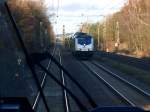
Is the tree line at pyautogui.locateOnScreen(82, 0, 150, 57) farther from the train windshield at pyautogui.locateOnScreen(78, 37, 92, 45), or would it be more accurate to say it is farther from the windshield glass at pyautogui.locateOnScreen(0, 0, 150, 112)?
the train windshield at pyautogui.locateOnScreen(78, 37, 92, 45)

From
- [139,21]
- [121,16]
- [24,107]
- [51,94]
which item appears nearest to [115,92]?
[51,94]

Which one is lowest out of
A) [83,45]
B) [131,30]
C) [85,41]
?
[83,45]

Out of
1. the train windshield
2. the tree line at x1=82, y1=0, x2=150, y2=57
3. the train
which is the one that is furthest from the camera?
the tree line at x1=82, y1=0, x2=150, y2=57

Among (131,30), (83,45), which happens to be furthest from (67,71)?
(131,30)

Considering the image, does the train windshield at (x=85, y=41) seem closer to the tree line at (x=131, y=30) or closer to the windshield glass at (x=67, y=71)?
the windshield glass at (x=67, y=71)

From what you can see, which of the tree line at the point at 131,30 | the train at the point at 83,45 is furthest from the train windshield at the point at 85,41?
the tree line at the point at 131,30

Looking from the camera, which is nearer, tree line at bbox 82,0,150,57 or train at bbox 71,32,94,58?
train at bbox 71,32,94,58

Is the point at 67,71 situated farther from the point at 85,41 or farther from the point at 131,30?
the point at 131,30

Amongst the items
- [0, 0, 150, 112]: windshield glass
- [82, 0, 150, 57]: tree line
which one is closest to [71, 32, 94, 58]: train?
[0, 0, 150, 112]: windshield glass

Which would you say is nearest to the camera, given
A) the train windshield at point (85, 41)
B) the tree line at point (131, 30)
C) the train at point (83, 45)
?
the train at point (83, 45)

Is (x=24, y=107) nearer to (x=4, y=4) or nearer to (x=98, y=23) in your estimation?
(x=4, y=4)

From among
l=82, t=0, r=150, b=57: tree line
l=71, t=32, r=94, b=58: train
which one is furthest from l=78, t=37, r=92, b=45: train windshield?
l=82, t=0, r=150, b=57: tree line

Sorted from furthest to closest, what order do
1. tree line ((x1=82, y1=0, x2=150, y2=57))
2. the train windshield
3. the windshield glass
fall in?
tree line ((x1=82, y1=0, x2=150, y2=57)) → the train windshield → the windshield glass

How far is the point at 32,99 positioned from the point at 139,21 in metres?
74.7
